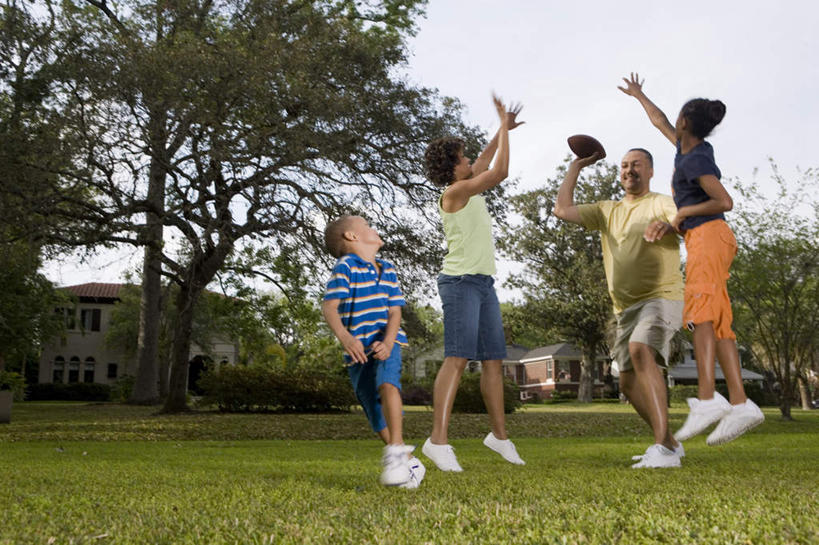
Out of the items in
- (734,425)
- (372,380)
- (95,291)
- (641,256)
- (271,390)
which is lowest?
(734,425)

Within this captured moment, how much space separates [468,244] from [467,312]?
1.63 ft

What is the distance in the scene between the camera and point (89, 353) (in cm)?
5569

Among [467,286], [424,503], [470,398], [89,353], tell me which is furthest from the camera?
[89,353]

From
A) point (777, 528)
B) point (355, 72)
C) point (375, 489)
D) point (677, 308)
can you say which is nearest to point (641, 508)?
point (777, 528)

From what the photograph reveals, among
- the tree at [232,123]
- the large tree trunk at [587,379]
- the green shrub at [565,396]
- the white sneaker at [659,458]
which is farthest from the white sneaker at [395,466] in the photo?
the green shrub at [565,396]

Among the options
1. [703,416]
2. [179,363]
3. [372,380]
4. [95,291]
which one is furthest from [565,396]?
[372,380]

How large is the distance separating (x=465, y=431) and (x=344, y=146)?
6331 mm

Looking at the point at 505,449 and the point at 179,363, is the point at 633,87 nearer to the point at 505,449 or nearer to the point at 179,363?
the point at 505,449

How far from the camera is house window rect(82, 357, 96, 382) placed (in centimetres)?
5512

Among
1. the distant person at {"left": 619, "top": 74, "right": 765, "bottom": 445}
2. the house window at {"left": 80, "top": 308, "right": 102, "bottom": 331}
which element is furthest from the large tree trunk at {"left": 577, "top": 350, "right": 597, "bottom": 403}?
the distant person at {"left": 619, "top": 74, "right": 765, "bottom": 445}

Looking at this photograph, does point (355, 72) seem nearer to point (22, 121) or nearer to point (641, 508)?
point (22, 121)

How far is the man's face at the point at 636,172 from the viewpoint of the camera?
562 cm

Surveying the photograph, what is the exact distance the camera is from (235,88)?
13820 millimetres

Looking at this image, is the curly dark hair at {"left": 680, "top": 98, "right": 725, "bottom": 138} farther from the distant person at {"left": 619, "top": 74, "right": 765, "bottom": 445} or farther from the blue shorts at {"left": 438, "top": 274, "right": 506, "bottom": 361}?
the blue shorts at {"left": 438, "top": 274, "right": 506, "bottom": 361}
